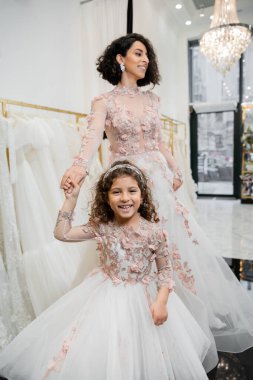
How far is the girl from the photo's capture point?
1143 millimetres

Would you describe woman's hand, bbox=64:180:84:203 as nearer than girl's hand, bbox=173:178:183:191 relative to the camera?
Yes

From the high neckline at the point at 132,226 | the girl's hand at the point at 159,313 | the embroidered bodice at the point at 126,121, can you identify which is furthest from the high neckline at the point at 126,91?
the girl's hand at the point at 159,313

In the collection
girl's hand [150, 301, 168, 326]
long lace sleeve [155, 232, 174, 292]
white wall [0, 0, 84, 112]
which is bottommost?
girl's hand [150, 301, 168, 326]

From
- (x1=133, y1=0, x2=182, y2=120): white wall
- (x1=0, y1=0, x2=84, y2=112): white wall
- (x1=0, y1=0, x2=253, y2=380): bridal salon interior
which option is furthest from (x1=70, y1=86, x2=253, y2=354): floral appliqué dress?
(x1=133, y1=0, x2=182, y2=120): white wall

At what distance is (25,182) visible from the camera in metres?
2.02

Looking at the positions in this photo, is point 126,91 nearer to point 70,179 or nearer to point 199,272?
point 70,179

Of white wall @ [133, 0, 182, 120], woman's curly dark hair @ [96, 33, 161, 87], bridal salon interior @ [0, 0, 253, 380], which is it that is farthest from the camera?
white wall @ [133, 0, 182, 120]

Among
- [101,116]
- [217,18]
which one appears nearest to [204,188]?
[217,18]

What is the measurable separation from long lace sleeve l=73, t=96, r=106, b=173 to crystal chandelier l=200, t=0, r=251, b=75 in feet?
12.7

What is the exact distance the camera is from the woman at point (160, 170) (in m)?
1.54

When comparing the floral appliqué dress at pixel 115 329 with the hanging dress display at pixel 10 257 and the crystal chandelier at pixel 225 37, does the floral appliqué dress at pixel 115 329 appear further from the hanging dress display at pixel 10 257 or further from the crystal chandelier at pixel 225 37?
the crystal chandelier at pixel 225 37

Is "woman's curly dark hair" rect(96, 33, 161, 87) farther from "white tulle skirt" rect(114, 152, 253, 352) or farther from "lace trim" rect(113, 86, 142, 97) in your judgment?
"white tulle skirt" rect(114, 152, 253, 352)

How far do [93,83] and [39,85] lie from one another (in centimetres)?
61

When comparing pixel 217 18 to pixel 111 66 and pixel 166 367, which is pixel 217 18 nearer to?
pixel 111 66
